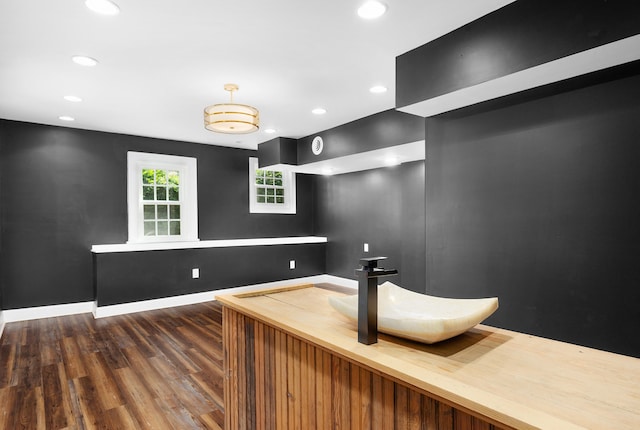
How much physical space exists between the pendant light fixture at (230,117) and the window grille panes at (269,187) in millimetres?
3346

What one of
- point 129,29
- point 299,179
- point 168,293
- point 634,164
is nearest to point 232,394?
point 129,29

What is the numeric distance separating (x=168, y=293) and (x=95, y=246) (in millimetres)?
1211

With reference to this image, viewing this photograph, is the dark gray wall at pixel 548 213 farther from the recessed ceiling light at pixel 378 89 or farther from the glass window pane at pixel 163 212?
the glass window pane at pixel 163 212

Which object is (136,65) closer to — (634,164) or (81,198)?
(81,198)

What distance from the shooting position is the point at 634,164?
2156 mm

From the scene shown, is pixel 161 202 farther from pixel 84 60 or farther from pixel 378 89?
pixel 378 89

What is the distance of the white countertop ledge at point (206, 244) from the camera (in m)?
5.05

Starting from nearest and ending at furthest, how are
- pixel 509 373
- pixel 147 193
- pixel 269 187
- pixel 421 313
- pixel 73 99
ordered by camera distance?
1. pixel 509 373
2. pixel 421 313
3. pixel 73 99
4. pixel 147 193
5. pixel 269 187

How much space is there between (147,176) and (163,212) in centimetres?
61

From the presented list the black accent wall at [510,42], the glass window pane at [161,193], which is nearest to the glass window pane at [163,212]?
the glass window pane at [161,193]

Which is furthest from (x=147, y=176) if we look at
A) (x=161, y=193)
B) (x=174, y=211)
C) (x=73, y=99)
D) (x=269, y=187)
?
(x=269, y=187)

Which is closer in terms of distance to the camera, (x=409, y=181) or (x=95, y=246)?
(x=95, y=246)

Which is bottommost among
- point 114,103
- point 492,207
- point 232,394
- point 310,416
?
point 232,394

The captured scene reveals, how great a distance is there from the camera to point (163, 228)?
5.81 meters
